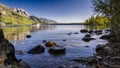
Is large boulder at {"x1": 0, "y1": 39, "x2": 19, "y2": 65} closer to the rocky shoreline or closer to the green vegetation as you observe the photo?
the rocky shoreline

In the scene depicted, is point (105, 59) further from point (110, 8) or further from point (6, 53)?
point (6, 53)

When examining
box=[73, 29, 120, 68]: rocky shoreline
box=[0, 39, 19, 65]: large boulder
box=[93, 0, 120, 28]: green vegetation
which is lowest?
box=[73, 29, 120, 68]: rocky shoreline

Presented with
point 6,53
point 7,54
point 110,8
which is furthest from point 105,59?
point 6,53

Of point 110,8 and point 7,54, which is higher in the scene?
point 110,8

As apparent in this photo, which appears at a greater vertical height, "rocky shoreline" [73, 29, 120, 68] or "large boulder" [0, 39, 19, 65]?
"large boulder" [0, 39, 19, 65]

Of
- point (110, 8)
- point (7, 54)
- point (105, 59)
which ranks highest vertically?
point (110, 8)

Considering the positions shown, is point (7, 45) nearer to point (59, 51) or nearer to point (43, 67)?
point (43, 67)

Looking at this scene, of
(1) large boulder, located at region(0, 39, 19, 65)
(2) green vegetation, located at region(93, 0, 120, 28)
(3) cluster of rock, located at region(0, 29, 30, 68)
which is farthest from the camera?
(1) large boulder, located at region(0, 39, 19, 65)

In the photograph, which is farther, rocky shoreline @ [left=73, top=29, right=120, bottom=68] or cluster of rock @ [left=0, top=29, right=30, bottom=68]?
cluster of rock @ [left=0, top=29, right=30, bottom=68]

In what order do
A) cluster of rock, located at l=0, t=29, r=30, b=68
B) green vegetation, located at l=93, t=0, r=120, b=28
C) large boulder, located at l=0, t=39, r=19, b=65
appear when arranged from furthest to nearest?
large boulder, located at l=0, t=39, r=19, b=65, cluster of rock, located at l=0, t=29, r=30, b=68, green vegetation, located at l=93, t=0, r=120, b=28

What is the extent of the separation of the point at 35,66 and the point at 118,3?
56.0 feet

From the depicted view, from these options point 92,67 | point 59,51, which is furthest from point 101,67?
point 59,51

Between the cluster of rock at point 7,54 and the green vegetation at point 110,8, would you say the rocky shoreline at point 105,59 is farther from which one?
the cluster of rock at point 7,54

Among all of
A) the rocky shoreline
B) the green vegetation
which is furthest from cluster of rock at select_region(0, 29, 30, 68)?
the green vegetation
